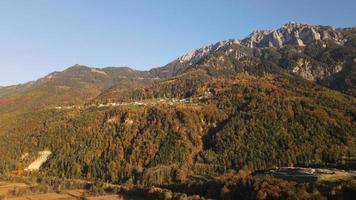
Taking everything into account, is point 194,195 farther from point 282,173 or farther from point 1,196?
point 1,196

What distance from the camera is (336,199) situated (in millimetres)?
130250

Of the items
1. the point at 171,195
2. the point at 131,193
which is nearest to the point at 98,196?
the point at 131,193

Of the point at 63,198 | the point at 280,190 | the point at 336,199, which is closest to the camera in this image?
the point at 336,199

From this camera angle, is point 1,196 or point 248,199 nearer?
point 248,199

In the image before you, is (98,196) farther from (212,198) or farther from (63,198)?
(212,198)

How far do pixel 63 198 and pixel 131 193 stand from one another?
28.2 metres

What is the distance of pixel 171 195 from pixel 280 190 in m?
43.6

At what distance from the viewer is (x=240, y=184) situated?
529ft

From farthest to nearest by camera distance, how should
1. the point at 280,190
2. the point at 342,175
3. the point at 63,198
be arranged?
the point at 63,198 → the point at 342,175 → the point at 280,190

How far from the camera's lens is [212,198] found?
161875 mm

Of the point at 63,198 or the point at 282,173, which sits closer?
the point at 282,173

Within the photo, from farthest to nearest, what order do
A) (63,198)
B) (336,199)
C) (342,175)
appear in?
(63,198), (342,175), (336,199)

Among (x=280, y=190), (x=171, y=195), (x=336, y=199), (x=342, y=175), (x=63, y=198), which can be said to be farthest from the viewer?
(x=63, y=198)

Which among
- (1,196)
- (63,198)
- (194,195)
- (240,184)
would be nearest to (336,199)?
(240,184)
